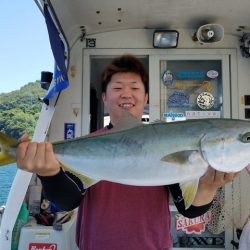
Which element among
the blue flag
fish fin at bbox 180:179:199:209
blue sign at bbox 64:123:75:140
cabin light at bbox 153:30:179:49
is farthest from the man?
cabin light at bbox 153:30:179:49

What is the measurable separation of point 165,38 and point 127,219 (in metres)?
3.59

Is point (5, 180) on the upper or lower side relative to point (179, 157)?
lower

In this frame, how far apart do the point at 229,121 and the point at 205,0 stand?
2902mm

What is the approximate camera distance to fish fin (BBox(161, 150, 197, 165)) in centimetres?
184

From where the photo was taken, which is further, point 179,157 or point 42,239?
point 42,239

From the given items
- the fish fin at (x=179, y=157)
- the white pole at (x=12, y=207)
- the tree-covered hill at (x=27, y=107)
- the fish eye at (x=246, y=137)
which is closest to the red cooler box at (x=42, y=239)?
the white pole at (x=12, y=207)

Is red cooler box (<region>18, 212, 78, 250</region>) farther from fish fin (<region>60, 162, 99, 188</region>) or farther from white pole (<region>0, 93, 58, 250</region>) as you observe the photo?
fish fin (<region>60, 162, 99, 188</region>)

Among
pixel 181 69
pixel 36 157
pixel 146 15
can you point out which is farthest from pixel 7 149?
pixel 181 69

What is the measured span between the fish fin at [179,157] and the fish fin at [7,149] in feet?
2.64

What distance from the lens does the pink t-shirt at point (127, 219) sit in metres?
2.24

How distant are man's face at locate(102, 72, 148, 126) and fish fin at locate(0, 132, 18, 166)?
711 mm

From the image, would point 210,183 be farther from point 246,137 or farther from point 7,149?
point 7,149

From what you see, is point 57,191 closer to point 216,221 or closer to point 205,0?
point 205,0

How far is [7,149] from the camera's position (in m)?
1.97
